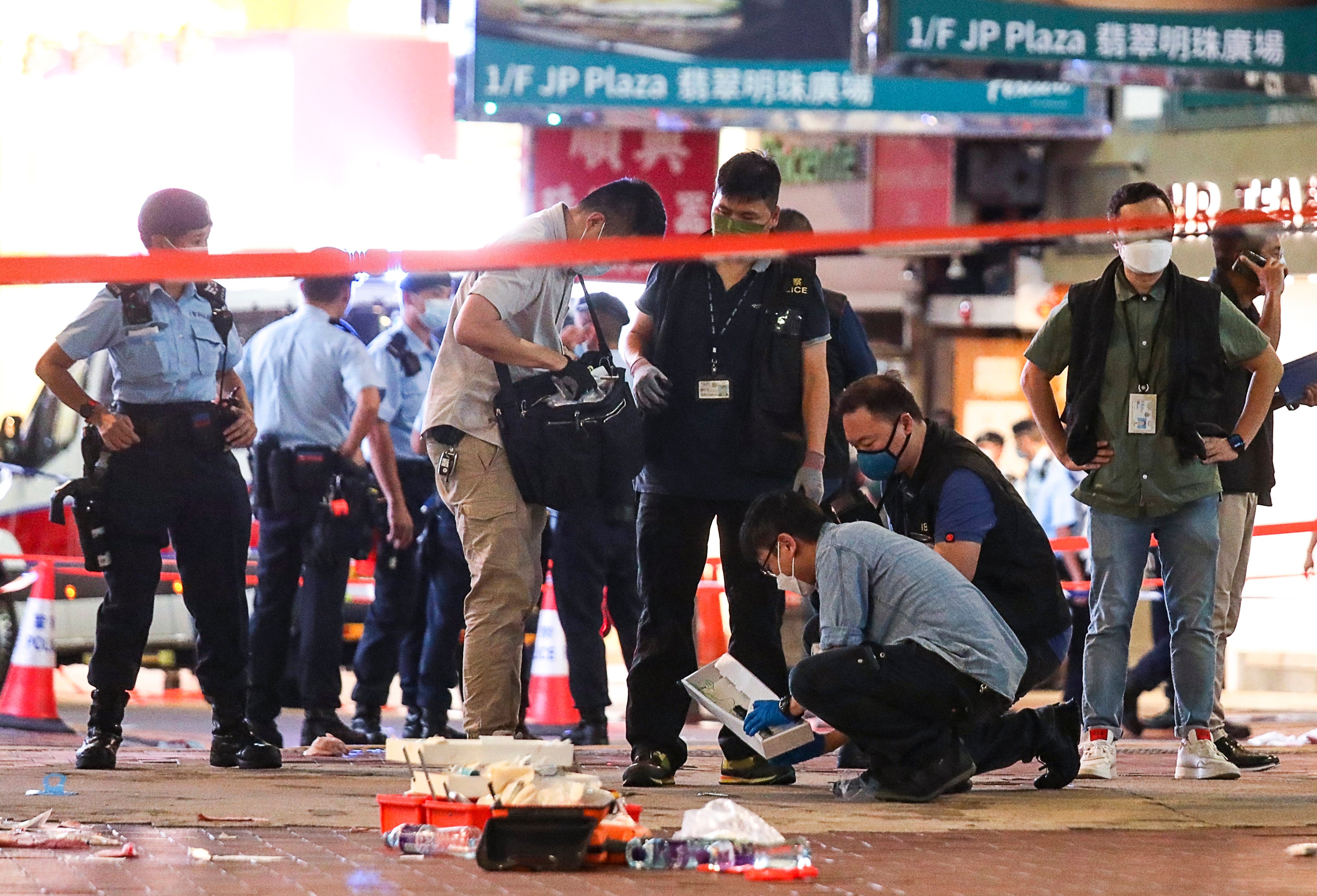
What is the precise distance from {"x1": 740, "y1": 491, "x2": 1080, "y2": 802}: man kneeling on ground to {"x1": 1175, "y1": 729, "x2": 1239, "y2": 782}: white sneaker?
3.75 ft

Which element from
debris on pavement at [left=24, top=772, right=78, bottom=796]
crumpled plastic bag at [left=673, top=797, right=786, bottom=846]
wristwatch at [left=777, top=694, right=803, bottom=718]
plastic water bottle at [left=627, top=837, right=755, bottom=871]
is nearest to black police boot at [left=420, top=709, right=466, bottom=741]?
debris on pavement at [left=24, top=772, right=78, bottom=796]

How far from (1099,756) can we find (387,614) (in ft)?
10.0

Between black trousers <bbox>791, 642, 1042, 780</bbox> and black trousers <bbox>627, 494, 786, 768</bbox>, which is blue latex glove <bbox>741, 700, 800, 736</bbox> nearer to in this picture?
black trousers <bbox>791, 642, 1042, 780</bbox>

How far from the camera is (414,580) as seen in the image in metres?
8.09

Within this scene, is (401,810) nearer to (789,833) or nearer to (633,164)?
(789,833)

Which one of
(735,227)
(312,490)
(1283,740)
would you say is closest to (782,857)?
(735,227)

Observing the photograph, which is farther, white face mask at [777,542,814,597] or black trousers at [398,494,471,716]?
black trousers at [398,494,471,716]

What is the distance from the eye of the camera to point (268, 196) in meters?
16.6

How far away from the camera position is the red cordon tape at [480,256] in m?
4.23

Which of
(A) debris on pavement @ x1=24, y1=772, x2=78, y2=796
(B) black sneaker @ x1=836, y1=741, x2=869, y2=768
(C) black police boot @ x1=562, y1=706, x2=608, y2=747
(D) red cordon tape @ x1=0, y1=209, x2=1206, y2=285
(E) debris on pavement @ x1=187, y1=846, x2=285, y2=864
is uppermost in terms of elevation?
(D) red cordon tape @ x1=0, y1=209, x2=1206, y2=285

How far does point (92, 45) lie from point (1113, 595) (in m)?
12.7

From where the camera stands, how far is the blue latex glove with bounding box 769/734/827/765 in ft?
18.8

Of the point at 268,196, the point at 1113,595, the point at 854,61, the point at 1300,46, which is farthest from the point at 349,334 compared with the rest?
the point at 268,196

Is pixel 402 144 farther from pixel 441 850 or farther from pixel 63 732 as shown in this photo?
pixel 441 850
